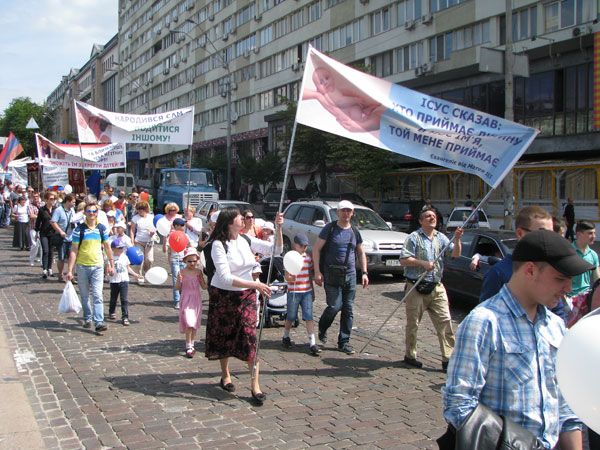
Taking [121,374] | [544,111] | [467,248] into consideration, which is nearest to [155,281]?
[121,374]

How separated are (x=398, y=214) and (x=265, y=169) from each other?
22840 millimetres

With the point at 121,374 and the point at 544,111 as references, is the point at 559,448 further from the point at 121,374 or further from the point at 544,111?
the point at 544,111

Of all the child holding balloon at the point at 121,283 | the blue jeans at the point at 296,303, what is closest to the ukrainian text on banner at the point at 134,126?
the child holding balloon at the point at 121,283

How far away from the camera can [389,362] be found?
288 inches

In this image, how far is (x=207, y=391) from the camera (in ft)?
20.1

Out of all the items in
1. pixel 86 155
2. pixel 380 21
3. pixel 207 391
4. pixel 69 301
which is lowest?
pixel 207 391

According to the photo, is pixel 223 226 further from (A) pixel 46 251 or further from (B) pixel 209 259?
(A) pixel 46 251

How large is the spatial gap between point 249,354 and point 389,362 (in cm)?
208

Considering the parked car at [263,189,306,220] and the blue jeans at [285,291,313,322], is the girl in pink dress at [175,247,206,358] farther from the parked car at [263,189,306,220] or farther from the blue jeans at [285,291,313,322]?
the parked car at [263,189,306,220]

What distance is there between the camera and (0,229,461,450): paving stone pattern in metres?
4.99

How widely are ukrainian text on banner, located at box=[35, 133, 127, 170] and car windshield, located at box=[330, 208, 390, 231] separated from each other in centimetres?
575

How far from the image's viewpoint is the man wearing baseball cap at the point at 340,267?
7645 mm

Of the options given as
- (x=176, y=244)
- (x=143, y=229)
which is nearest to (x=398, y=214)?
(x=143, y=229)

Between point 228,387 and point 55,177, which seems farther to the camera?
point 55,177
